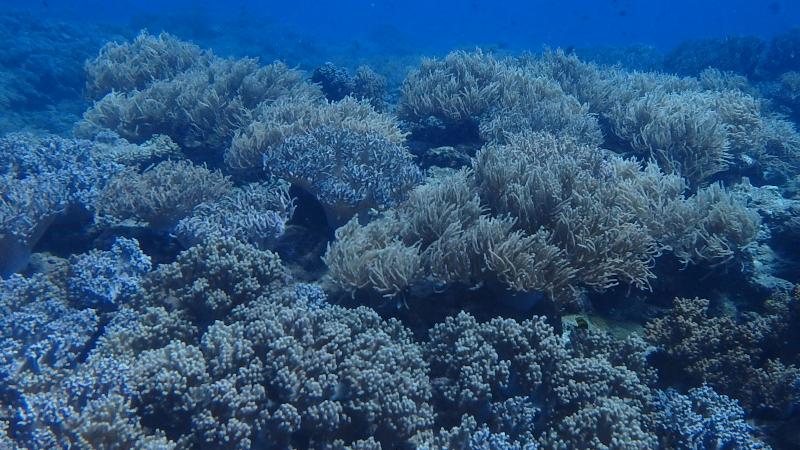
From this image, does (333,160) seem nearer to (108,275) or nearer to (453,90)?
(108,275)

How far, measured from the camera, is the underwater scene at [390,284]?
342cm

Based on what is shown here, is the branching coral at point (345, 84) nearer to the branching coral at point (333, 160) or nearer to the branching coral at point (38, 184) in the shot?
the branching coral at point (333, 160)

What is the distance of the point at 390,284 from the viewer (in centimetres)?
450

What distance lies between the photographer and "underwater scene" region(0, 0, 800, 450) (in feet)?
11.2

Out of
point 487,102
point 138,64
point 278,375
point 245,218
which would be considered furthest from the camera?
point 138,64

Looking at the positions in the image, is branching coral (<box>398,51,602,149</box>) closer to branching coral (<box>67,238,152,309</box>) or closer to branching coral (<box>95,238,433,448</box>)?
branching coral (<box>95,238,433,448</box>)

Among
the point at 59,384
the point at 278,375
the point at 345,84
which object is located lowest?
the point at 59,384

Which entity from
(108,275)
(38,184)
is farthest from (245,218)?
(38,184)

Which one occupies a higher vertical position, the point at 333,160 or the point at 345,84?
the point at 345,84

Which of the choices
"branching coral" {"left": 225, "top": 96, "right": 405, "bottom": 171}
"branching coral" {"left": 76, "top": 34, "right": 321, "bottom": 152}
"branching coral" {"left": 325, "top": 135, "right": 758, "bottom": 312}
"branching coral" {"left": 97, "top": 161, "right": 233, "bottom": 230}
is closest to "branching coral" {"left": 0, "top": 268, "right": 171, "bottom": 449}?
"branching coral" {"left": 97, "top": 161, "right": 233, "bottom": 230}

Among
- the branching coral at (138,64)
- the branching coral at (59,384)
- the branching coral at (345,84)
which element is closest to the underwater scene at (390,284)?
the branching coral at (59,384)

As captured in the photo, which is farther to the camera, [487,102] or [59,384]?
[487,102]

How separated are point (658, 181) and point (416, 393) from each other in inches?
167

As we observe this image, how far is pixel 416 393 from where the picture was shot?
3.71 meters
